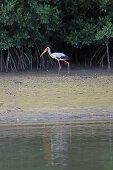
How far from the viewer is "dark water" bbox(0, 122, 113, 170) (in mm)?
5234

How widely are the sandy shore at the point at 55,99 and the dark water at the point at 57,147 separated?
84 centimetres

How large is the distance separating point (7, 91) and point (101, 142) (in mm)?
5041

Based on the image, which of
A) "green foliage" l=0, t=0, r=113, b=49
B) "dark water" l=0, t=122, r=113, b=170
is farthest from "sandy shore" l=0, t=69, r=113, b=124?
"green foliage" l=0, t=0, r=113, b=49

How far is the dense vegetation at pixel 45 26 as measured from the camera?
1520cm

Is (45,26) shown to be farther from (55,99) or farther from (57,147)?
(57,147)

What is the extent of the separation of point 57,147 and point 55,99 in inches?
160

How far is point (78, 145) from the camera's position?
6258 millimetres

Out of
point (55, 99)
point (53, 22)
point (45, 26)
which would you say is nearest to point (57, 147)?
point (55, 99)

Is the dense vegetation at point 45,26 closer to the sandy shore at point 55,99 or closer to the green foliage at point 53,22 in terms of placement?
the green foliage at point 53,22

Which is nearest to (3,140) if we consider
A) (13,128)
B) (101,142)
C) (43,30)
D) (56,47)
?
(13,128)

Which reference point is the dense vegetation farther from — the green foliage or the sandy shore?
the sandy shore

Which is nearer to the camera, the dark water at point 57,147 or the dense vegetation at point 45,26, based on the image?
the dark water at point 57,147

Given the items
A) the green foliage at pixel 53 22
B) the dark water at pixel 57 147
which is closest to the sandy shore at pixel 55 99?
the dark water at pixel 57 147

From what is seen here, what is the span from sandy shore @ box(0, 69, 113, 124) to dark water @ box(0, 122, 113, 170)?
839mm
